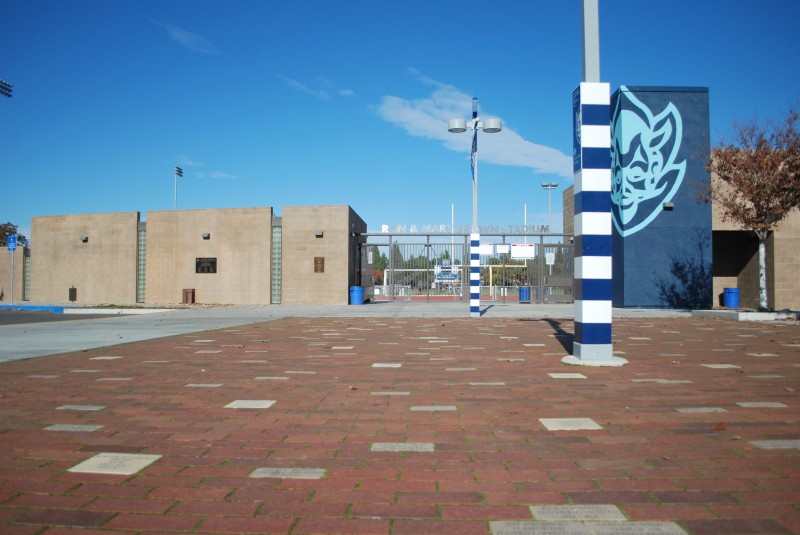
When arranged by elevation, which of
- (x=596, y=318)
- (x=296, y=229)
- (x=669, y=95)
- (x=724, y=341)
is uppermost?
(x=669, y=95)

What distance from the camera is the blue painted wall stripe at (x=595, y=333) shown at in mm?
7004

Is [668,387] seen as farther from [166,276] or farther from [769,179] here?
[166,276]

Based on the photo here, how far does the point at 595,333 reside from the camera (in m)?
7.02

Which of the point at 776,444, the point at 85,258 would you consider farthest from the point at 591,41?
the point at 85,258

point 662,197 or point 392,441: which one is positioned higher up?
point 662,197

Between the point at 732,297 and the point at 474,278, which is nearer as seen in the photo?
the point at 474,278

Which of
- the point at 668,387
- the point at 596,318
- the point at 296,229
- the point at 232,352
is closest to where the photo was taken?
the point at 668,387

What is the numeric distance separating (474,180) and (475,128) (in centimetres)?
172

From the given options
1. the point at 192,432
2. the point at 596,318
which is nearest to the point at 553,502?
the point at 192,432

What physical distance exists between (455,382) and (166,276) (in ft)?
89.9

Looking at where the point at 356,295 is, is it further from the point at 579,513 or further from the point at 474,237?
the point at 579,513

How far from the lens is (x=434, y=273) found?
29.4m

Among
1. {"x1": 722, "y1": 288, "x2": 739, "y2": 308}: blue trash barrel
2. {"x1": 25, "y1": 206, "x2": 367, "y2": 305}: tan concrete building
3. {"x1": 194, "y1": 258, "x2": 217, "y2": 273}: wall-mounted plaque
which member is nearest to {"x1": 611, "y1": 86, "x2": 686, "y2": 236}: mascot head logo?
{"x1": 722, "y1": 288, "x2": 739, "y2": 308}: blue trash barrel

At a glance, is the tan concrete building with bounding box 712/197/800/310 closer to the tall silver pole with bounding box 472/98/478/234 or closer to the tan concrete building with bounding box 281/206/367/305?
the tall silver pole with bounding box 472/98/478/234
